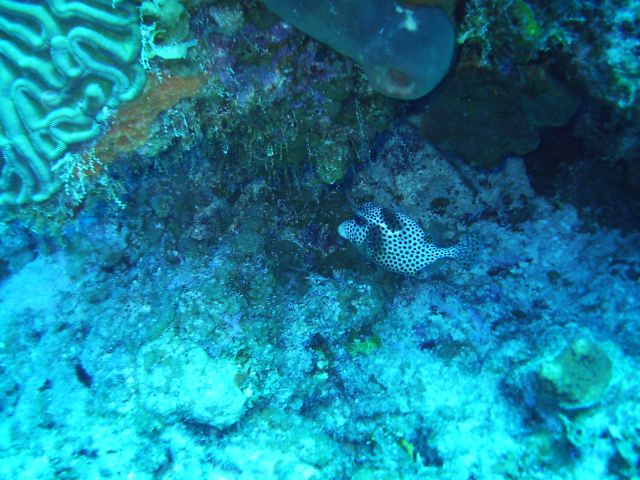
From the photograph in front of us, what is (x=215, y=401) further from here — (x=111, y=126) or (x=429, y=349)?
(x=111, y=126)

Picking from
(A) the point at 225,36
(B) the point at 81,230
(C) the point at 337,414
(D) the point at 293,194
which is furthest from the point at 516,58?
(B) the point at 81,230

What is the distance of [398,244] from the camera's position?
14.7 ft

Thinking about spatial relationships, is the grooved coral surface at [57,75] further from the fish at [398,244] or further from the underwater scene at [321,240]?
the fish at [398,244]

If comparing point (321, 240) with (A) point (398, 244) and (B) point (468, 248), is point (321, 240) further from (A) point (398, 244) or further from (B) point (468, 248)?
(B) point (468, 248)

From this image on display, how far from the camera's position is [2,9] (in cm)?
322

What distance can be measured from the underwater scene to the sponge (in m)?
0.02

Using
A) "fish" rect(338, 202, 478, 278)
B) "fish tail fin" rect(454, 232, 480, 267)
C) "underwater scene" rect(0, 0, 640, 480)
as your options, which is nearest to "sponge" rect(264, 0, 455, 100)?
"underwater scene" rect(0, 0, 640, 480)

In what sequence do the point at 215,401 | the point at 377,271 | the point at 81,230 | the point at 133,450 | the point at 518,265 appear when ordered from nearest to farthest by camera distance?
the point at 133,450, the point at 215,401, the point at 518,265, the point at 377,271, the point at 81,230

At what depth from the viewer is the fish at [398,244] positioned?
447 centimetres

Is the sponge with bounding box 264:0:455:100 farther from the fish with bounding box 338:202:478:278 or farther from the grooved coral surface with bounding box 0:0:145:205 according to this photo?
the fish with bounding box 338:202:478:278

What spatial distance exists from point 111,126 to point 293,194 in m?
2.22

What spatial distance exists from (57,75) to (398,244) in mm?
3973

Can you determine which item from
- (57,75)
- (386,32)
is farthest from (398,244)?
(57,75)

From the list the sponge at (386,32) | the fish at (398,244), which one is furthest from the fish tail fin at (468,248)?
the sponge at (386,32)
